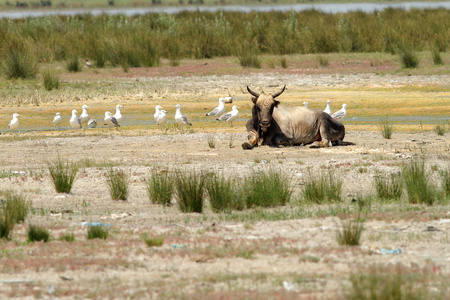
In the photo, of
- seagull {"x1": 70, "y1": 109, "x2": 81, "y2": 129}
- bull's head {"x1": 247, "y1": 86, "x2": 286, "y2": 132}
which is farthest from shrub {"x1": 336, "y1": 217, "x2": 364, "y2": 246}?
seagull {"x1": 70, "y1": 109, "x2": 81, "y2": 129}

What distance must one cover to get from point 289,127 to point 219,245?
995 centimetres

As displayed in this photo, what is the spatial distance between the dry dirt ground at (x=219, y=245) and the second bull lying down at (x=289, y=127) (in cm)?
269

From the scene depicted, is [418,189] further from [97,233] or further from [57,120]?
[57,120]

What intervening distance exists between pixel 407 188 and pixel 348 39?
89.4 ft

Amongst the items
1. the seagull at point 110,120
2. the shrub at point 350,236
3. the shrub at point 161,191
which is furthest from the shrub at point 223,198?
the seagull at point 110,120

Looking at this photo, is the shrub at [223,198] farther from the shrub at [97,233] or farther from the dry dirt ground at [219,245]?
the shrub at [97,233]

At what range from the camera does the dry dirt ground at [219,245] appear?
24.8ft

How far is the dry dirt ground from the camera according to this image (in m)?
7.57

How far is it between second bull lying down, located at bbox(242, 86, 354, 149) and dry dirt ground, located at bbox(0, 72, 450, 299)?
106 inches

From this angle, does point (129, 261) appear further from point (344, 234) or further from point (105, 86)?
point (105, 86)

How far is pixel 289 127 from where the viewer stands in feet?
61.9

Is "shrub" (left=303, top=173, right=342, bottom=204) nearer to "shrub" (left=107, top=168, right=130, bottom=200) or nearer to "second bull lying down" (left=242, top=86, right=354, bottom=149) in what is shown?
"shrub" (left=107, top=168, right=130, bottom=200)

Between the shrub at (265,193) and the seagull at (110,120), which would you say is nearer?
the shrub at (265,193)

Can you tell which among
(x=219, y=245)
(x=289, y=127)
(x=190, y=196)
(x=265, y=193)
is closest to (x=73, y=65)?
(x=289, y=127)
